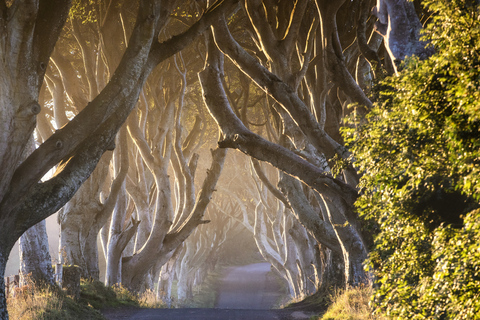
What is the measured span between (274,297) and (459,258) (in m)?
26.6

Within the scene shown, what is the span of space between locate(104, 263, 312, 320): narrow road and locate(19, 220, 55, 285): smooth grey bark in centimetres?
177

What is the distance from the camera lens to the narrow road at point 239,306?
33.8 ft

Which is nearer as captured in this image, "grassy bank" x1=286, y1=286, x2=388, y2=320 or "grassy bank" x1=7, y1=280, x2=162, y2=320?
"grassy bank" x1=7, y1=280, x2=162, y2=320

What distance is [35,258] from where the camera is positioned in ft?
30.9

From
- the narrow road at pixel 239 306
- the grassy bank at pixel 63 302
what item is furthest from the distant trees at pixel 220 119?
the narrow road at pixel 239 306

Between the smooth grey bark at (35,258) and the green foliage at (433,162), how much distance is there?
7.16 metres

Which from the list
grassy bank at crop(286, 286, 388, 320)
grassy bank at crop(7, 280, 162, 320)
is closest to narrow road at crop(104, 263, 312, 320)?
grassy bank at crop(7, 280, 162, 320)

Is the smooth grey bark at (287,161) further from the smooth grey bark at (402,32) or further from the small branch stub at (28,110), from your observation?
the small branch stub at (28,110)

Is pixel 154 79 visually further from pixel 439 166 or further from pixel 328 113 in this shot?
pixel 439 166

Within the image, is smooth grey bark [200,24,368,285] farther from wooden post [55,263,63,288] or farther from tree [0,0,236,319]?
wooden post [55,263,63,288]

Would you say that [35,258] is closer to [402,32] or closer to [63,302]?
[63,302]

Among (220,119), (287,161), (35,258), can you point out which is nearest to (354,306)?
(287,161)

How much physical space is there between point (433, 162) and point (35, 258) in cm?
836

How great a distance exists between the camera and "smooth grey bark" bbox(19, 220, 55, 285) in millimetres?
9219
